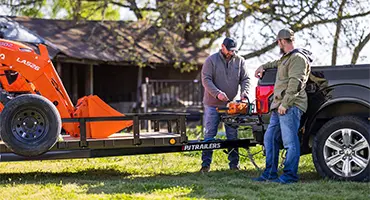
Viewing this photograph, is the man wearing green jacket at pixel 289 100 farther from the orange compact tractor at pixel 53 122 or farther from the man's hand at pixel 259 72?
the orange compact tractor at pixel 53 122

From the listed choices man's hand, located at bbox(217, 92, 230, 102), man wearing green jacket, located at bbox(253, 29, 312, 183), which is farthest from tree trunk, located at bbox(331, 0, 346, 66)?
man wearing green jacket, located at bbox(253, 29, 312, 183)

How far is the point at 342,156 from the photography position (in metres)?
7.16

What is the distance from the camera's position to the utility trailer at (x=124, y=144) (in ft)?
25.2

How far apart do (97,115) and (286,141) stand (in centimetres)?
262

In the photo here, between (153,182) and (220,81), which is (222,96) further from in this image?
(153,182)

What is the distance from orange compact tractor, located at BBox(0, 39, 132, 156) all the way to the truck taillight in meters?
1.77

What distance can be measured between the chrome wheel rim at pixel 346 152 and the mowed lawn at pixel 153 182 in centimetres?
23

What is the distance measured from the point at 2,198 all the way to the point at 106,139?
5.55 ft

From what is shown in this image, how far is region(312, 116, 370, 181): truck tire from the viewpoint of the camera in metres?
7.04

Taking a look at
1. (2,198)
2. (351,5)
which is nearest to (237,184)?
(2,198)

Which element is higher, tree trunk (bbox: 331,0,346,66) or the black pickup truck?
tree trunk (bbox: 331,0,346,66)

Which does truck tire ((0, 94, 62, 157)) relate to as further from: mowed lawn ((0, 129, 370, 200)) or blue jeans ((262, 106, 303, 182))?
blue jeans ((262, 106, 303, 182))

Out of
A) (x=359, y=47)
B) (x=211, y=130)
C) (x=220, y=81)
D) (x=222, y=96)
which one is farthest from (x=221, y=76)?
(x=359, y=47)

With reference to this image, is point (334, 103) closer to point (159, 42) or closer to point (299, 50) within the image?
point (299, 50)
